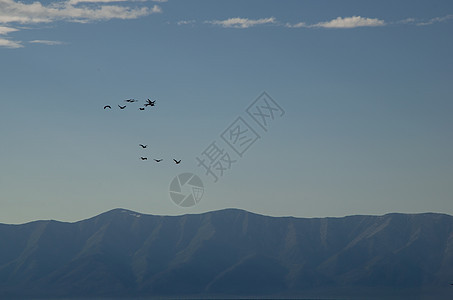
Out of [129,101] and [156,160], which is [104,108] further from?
[156,160]

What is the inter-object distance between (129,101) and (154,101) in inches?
203

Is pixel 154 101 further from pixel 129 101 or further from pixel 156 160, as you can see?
pixel 156 160

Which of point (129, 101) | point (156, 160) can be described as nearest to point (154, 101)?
point (129, 101)

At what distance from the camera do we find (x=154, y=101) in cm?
11512

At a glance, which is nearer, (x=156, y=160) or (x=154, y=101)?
(x=154, y=101)

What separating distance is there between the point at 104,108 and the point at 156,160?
44.9 feet

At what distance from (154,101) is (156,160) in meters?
12.6

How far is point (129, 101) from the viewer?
118 metres

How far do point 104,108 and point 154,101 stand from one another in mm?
8493

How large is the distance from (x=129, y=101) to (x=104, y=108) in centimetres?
445

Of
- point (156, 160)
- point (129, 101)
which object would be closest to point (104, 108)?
point (129, 101)

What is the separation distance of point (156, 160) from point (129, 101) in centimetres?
1198
